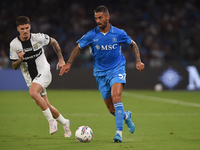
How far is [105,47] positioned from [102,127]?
2.17m

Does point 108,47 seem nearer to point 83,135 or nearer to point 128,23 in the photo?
point 83,135

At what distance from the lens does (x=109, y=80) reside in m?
6.34

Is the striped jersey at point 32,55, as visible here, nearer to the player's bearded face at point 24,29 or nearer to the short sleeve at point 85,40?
the player's bearded face at point 24,29

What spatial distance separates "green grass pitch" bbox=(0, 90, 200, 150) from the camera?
18.4ft

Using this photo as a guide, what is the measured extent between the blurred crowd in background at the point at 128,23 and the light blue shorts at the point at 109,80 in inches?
470

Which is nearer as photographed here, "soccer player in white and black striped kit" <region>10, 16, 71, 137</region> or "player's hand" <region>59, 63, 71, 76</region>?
"soccer player in white and black striped kit" <region>10, 16, 71, 137</region>

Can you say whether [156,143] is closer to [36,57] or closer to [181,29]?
[36,57]

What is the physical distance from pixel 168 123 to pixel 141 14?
1476cm

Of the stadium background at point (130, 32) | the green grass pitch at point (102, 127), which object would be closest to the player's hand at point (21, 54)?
the green grass pitch at point (102, 127)

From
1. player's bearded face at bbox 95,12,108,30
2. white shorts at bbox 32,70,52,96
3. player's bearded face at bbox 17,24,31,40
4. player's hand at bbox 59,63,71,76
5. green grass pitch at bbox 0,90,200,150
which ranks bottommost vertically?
green grass pitch at bbox 0,90,200,150

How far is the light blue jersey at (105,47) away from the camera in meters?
6.26

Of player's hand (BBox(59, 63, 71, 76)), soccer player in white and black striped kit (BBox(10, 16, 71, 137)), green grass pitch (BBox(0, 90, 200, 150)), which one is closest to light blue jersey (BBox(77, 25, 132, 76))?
player's hand (BBox(59, 63, 71, 76))

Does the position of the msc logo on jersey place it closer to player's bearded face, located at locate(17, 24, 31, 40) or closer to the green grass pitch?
player's bearded face, located at locate(17, 24, 31, 40)

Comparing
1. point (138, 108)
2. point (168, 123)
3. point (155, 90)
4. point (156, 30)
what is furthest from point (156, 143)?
point (156, 30)
